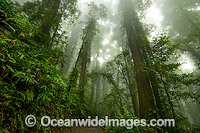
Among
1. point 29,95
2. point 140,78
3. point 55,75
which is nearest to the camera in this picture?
point 29,95

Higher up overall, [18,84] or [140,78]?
[140,78]

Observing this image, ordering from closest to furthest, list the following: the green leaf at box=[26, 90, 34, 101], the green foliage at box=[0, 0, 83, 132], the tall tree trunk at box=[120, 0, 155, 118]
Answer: the green foliage at box=[0, 0, 83, 132] < the green leaf at box=[26, 90, 34, 101] < the tall tree trunk at box=[120, 0, 155, 118]

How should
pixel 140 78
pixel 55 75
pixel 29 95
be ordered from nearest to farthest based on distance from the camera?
1. pixel 29 95
2. pixel 55 75
3. pixel 140 78

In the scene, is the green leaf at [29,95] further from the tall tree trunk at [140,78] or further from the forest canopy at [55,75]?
the tall tree trunk at [140,78]

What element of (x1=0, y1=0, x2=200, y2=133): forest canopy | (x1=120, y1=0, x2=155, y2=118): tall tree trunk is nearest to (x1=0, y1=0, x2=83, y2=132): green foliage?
(x1=0, y1=0, x2=200, y2=133): forest canopy

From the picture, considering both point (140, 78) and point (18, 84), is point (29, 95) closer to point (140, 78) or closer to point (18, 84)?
point (18, 84)

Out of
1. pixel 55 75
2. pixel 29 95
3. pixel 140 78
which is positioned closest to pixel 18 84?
pixel 29 95

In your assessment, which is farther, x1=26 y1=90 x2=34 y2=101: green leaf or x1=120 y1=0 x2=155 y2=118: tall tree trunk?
x1=120 y1=0 x2=155 y2=118: tall tree trunk

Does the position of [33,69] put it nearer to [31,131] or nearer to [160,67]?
[31,131]

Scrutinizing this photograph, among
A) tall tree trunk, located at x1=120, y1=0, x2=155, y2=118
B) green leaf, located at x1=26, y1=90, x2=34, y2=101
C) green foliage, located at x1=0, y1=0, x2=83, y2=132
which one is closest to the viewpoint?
green foliage, located at x1=0, y1=0, x2=83, y2=132

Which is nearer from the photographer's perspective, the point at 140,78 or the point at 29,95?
the point at 29,95

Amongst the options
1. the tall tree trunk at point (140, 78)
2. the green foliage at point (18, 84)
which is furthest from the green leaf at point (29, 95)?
the tall tree trunk at point (140, 78)

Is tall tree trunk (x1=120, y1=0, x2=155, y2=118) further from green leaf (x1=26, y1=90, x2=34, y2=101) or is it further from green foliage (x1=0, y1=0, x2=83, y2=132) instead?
green leaf (x1=26, y1=90, x2=34, y2=101)

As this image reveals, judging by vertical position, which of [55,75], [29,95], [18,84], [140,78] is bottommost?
[29,95]
